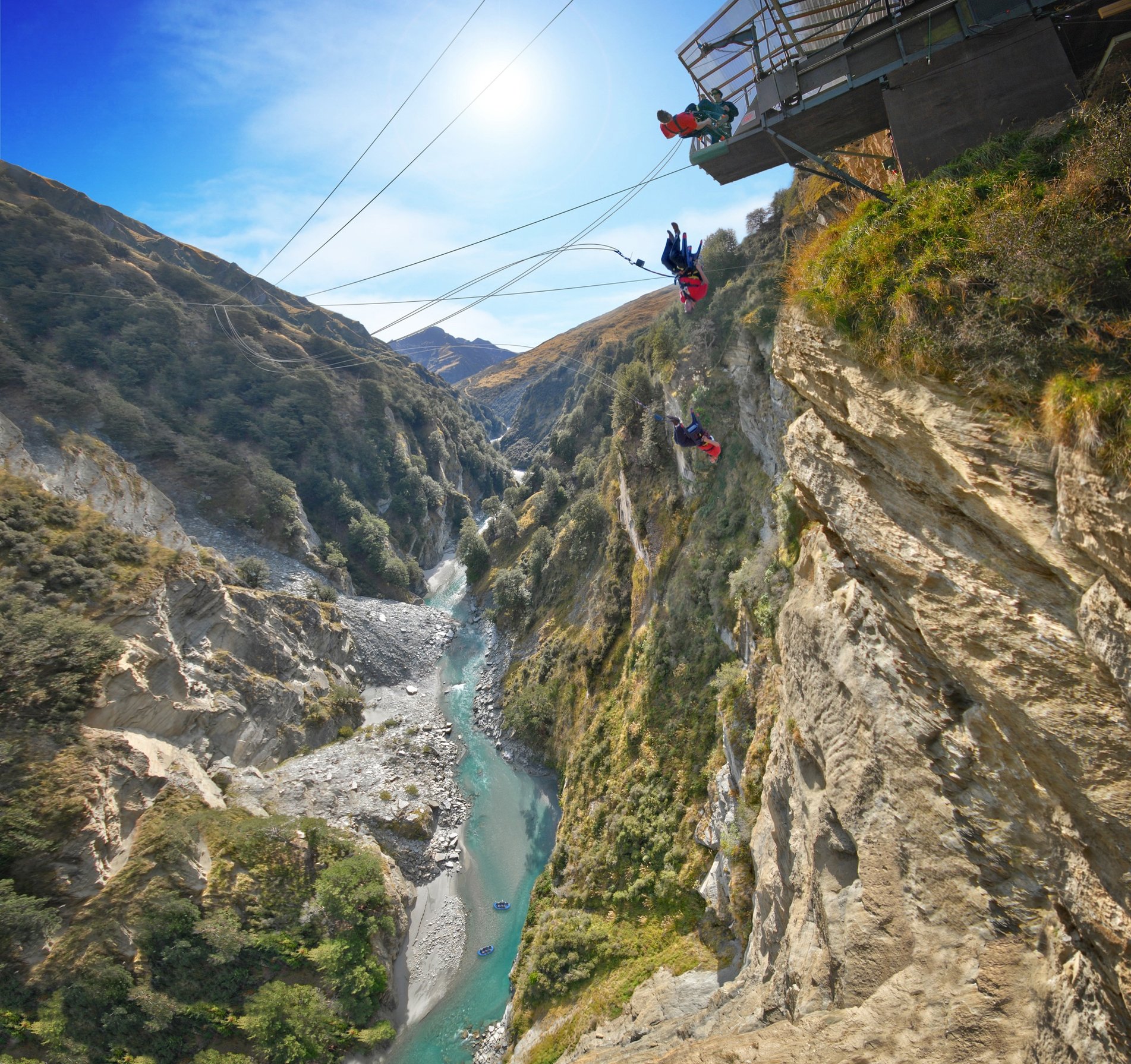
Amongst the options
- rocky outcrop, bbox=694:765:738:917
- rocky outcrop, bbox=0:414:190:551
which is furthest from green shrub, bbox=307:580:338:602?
rocky outcrop, bbox=694:765:738:917

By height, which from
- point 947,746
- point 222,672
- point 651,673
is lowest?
point 651,673

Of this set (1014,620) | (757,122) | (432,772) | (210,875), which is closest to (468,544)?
(432,772)

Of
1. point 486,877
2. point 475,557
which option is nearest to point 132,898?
point 486,877

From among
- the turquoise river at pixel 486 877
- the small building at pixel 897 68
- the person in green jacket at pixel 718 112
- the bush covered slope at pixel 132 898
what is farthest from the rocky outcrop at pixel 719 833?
the person in green jacket at pixel 718 112

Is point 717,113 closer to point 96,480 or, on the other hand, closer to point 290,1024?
point 290,1024

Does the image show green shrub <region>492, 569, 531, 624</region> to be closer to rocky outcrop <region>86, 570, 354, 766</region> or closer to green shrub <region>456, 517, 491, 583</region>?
green shrub <region>456, 517, 491, 583</region>

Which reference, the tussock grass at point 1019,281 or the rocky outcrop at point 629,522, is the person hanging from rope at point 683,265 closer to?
the tussock grass at point 1019,281
